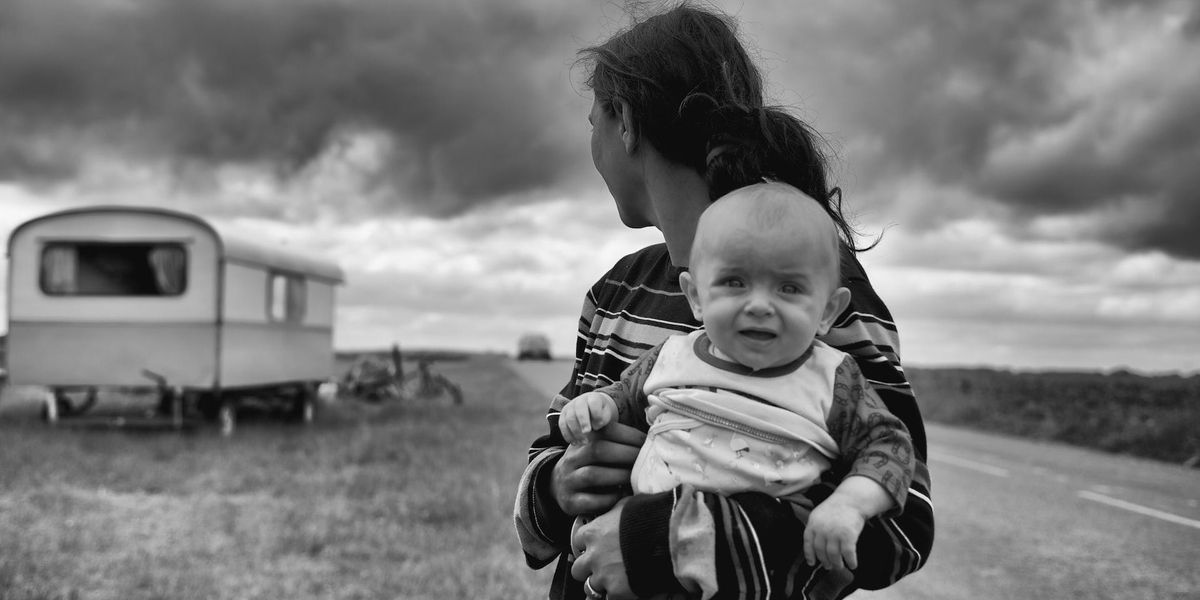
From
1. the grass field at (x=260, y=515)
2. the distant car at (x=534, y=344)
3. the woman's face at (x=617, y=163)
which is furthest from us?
the distant car at (x=534, y=344)

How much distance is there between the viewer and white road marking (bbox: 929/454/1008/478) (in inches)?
423

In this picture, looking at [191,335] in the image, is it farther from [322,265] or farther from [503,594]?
[503,594]

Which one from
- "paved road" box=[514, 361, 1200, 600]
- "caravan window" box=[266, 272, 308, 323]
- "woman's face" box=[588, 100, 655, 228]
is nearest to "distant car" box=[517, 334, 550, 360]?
"caravan window" box=[266, 272, 308, 323]

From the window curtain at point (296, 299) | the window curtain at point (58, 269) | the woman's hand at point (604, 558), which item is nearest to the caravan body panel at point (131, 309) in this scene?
the window curtain at point (58, 269)

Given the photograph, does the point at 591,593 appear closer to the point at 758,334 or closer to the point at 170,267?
the point at 758,334

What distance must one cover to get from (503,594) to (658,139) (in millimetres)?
3860

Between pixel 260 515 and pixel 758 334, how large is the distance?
263 inches

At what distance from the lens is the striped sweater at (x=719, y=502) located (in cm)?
159

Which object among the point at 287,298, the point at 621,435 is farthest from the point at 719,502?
the point at 287,298

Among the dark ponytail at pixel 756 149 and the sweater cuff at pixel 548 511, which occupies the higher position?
the dark ponytail at pixel 756 149

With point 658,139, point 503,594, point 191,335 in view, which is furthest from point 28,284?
point 658,139

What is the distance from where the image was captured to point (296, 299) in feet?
50.8

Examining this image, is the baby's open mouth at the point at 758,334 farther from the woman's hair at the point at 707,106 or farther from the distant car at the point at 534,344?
the distant car at the point at 534,344

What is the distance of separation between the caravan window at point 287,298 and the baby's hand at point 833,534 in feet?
44.9
